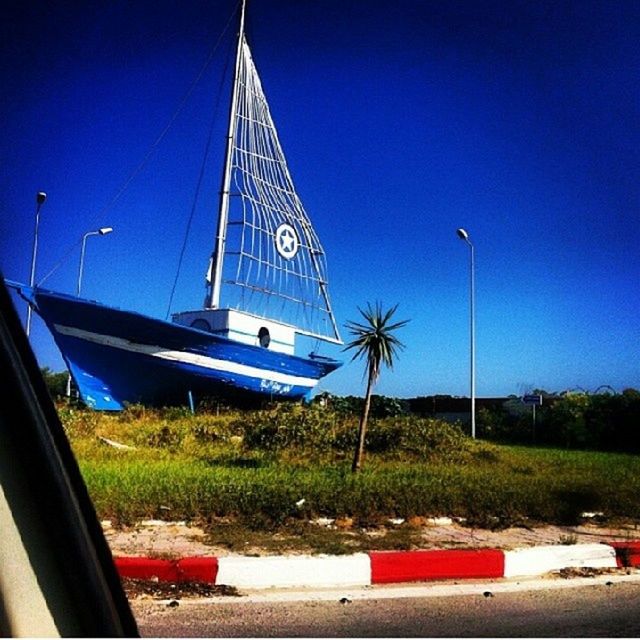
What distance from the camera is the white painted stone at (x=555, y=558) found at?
2.08 m

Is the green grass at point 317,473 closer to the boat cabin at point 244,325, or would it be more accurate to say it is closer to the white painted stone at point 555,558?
the white painted stone at point 555,558

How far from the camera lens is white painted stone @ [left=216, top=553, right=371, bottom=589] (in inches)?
73.0

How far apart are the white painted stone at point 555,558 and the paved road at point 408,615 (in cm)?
20

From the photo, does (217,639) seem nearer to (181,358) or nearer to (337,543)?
(337,543)

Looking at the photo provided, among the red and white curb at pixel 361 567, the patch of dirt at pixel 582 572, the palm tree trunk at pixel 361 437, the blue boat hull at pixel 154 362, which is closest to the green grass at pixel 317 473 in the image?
the palm tree trunk at pixel 361 437

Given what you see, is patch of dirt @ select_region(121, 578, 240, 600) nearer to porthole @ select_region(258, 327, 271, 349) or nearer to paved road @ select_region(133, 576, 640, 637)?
paved road @ select_region(133, 576, 640, 637)

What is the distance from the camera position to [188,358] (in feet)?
13.2

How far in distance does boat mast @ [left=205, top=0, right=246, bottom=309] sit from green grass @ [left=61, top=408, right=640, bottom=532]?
0.75 meters

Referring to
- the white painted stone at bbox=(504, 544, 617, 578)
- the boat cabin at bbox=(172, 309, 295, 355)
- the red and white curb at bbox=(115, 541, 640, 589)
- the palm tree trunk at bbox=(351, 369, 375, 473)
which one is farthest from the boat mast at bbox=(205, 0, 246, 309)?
the white painted stone at bbox=(504, 544, 617, 578)

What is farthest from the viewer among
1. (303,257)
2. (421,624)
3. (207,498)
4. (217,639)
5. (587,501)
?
(303,257)

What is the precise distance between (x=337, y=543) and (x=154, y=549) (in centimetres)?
54

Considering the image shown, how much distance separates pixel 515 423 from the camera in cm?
412

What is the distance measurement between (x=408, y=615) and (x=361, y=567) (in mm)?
354

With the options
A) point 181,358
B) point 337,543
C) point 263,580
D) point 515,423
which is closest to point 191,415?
point 181,358
